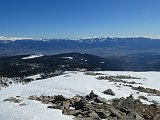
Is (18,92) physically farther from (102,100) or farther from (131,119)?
(131,119)

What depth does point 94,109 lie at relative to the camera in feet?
92.7

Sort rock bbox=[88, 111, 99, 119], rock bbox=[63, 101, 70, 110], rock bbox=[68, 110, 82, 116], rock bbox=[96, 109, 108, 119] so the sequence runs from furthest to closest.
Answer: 1. rock bbox=[63, 101, 70, 110]
2. rock bbox=[68, 110, 82, 116]
3. rock bbox=[96, 109, 108, 119]
4. rock bbox=[88, 111, 99, 119]

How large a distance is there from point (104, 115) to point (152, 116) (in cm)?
504

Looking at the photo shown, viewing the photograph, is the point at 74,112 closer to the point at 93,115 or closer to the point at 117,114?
the point at 93,115

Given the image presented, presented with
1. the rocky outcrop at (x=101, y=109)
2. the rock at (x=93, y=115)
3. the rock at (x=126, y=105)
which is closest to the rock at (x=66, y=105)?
the rocky outcrop at (x=101, y=109)

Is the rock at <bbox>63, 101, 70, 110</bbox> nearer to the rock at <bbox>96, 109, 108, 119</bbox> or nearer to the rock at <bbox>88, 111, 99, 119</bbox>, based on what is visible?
the rock at <bbox>88, 111, 99, 119</bbox>

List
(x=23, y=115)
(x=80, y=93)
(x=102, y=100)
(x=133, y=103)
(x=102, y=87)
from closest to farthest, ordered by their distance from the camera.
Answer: (x=23, y=115)
(x=133, y=103)
(x=102, y=100)
(x=80, y=93)
(x=102, y=87)

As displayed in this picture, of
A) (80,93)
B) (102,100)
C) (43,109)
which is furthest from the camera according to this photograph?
(80,93)

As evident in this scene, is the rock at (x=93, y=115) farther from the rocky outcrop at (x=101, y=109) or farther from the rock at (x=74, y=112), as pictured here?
the rock at (x=74, y=112)

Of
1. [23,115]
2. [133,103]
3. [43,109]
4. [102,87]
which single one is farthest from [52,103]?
[102,87]

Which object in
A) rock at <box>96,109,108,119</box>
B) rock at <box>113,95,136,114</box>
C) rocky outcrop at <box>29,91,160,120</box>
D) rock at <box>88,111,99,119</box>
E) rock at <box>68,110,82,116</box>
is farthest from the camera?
rock at <box>113,95,136,114</box>

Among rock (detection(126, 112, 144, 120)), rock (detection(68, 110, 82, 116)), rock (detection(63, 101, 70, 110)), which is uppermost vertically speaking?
rock (detection(68, 110, 82, 116))

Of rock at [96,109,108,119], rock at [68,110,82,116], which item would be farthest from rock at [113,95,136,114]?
rock at [68,110,82,116]

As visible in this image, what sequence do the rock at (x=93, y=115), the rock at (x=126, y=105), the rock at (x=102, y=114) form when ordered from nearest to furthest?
the rock at (x=93, y=115) < the rock at (x=102, y=114) < the rock at (x=126, y=105)
